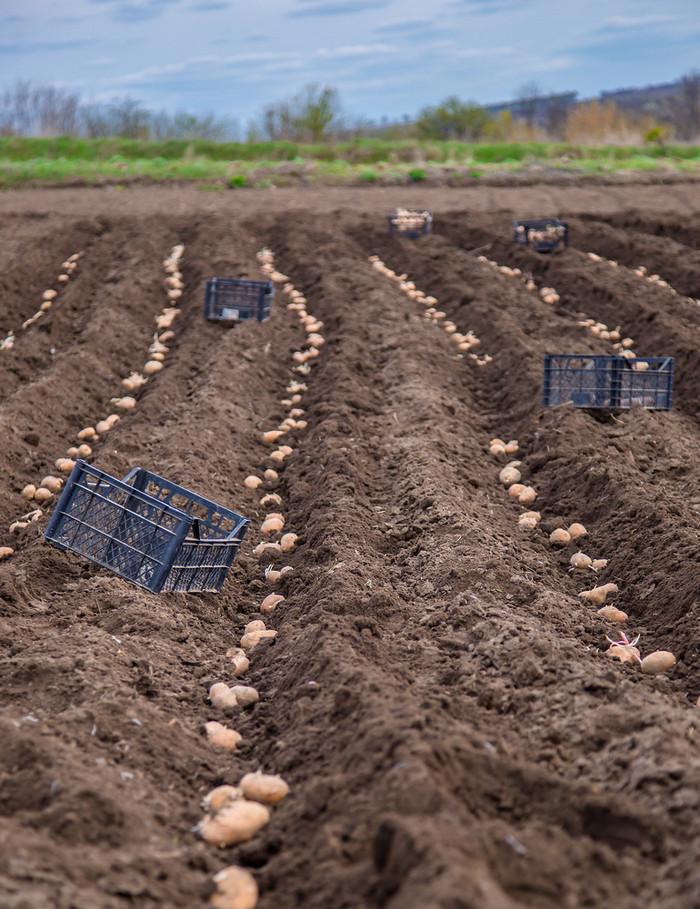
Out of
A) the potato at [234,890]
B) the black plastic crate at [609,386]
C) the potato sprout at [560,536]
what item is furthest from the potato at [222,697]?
Answer: the black plastic crate at [609,386]

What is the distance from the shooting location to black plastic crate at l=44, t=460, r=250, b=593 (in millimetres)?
3753

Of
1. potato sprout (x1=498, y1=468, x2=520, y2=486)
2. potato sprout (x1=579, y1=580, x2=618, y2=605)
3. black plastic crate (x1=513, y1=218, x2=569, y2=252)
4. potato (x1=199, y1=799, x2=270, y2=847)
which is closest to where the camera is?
potato (x1=199, y1=799, x2=270, y2=847)

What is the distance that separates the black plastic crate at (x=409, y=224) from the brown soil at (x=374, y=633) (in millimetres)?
3584

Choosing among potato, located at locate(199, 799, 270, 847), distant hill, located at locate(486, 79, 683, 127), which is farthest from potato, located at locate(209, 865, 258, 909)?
distant hill, located at locate(486, 79, 683, 127)

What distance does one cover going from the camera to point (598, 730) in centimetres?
261

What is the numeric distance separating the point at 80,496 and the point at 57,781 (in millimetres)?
2065

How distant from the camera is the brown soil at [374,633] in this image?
2043 millimetres

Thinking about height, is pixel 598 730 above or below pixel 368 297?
below

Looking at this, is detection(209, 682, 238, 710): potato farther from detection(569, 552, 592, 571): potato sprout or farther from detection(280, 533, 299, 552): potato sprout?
detection(569, 552, 592, 571): potato sprout

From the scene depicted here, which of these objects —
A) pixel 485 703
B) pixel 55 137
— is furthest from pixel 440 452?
pixel 55 137

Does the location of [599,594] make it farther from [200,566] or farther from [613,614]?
[200,566]

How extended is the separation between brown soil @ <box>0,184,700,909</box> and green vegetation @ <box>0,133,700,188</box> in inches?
387

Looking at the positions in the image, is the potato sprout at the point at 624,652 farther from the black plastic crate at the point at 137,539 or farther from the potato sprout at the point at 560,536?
the black plastic crate at the point at 137,539

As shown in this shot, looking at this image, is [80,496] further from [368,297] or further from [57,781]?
[368,297]
